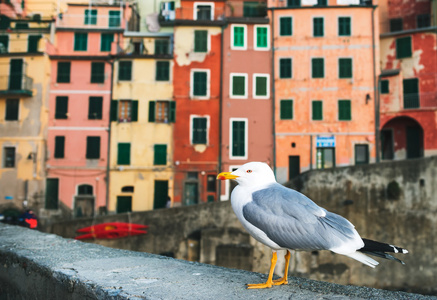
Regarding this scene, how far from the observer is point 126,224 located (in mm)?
17578

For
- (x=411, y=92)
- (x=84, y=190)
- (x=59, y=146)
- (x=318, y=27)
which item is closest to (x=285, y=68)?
(x=318, y=27)

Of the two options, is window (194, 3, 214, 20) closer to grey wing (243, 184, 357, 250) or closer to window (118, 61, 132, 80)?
window (118, 61, 132, 80)

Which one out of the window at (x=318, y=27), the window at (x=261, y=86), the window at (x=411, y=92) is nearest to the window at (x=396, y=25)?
the window at (x=411, y=92)

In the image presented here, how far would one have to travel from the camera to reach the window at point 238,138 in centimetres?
2656

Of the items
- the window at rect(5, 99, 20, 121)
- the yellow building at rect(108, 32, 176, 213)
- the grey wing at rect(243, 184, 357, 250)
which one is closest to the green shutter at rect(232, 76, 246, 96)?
the yellow building at rect(108, 32, 176, 213)

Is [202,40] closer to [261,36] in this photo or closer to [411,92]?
[261,36]

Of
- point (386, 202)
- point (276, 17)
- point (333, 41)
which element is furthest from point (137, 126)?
point (386, 202)

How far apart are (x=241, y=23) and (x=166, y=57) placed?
5.70m

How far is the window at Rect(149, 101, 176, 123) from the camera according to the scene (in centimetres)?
2673

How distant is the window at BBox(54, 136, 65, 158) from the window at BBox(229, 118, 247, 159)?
11.5m

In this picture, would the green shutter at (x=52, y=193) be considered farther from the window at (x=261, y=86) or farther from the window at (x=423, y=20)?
the window at (x=423, y=20)

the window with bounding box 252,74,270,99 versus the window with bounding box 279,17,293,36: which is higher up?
the window with bounding box 279,17,293,36

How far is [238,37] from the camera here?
89.5 ft

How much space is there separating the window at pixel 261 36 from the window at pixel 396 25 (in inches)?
411
